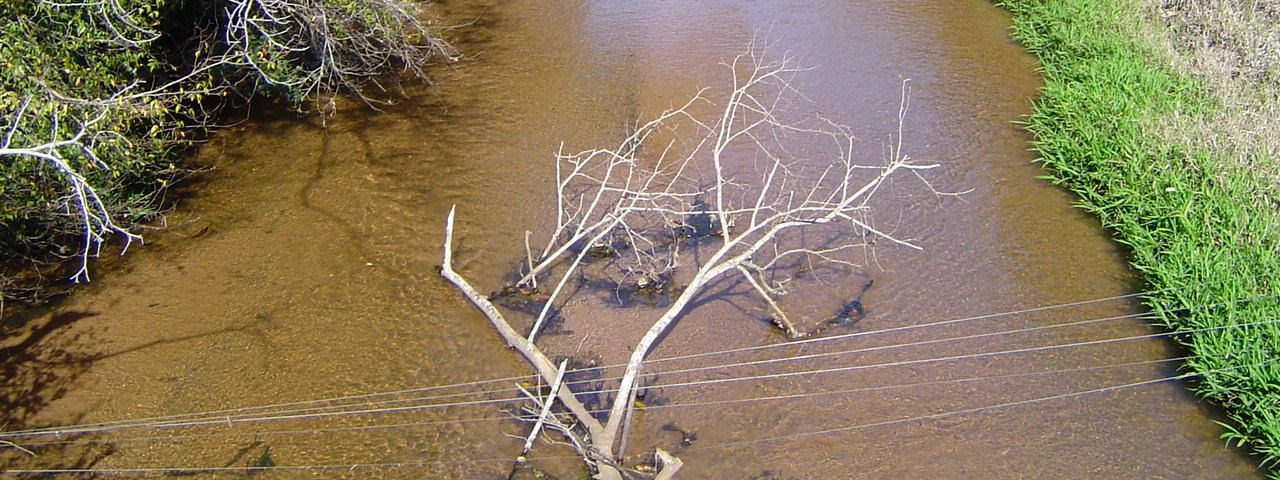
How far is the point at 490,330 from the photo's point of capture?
7.11 metres

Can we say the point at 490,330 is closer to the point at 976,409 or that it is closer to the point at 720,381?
the point at 720,381

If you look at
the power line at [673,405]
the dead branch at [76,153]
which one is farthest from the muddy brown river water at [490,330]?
the dead branch at [76,153]

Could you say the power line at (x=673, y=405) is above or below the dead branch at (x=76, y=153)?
below

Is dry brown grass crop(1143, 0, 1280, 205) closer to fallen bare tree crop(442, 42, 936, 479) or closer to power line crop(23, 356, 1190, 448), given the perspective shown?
power line crop(23, 356, 1190, 448)

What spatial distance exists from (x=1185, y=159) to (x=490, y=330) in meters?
5.86

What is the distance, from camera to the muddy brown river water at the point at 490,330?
20.1 ft

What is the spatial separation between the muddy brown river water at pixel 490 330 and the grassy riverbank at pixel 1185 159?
0.26 meters

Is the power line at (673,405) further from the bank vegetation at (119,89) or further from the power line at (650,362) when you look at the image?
the bank vegetation at (119,89)

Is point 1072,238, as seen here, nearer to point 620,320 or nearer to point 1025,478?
point 1025,478

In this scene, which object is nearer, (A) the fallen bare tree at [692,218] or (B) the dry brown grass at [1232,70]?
(A) the fallen bare tree at [692,218]

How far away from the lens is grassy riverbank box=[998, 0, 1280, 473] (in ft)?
21.0

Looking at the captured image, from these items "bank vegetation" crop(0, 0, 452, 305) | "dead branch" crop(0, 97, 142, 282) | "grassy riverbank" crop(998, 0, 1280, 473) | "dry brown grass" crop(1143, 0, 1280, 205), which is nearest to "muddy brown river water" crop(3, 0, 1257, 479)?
"grassy riverbank" crop(998, 0, 1280, 473)

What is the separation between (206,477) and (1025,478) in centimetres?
492

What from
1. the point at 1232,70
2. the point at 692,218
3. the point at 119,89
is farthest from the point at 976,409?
the point at 119,89
